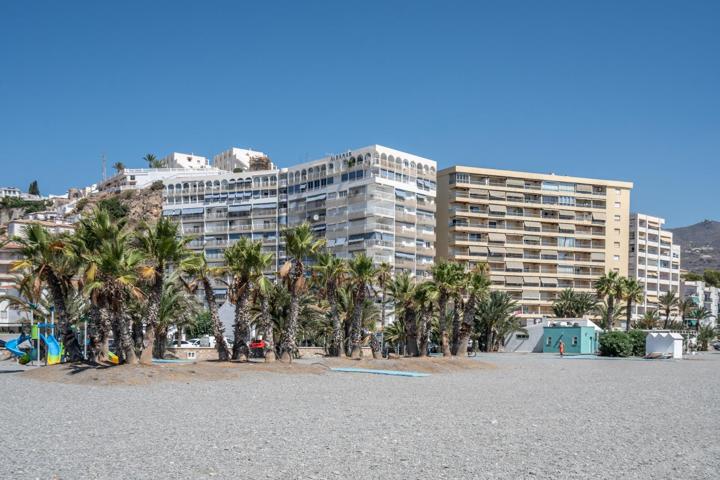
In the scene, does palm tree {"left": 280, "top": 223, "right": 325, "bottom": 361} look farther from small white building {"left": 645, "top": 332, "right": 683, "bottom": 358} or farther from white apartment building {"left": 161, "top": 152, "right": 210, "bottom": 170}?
white apartment building {"left": 161, "top": 152, "right": 210, "bottom": 170}

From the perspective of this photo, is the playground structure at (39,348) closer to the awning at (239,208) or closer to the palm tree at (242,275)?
the palm tree at (242,275)

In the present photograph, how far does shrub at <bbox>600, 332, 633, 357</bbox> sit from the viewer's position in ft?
231

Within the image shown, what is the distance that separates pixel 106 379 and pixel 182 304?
20819mm

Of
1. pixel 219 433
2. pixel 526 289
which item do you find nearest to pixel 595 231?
pixel 526 289

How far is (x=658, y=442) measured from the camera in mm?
17844

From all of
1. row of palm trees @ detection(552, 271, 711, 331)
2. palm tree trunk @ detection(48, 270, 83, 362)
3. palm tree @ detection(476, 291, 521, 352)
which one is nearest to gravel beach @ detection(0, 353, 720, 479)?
palm tree trunk @ detection(48, 270, 83, 362)

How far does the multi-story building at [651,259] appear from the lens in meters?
138

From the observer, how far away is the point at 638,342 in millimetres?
72062

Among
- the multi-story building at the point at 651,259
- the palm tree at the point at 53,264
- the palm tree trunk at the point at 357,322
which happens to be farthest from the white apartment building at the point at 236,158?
the palm tree at the point at 53,264

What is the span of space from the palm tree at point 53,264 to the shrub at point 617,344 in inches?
2000

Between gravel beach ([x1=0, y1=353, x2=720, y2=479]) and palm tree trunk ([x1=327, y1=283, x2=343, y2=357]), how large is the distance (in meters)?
16.3

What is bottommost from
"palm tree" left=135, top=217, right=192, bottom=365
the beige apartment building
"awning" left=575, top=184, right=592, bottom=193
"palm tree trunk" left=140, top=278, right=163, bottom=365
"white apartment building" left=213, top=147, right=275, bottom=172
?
"palm tree trunk" left=140, top=278, right=163, bottom=365

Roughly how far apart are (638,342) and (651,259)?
7549cm

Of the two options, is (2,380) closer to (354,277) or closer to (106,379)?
(106,379)
